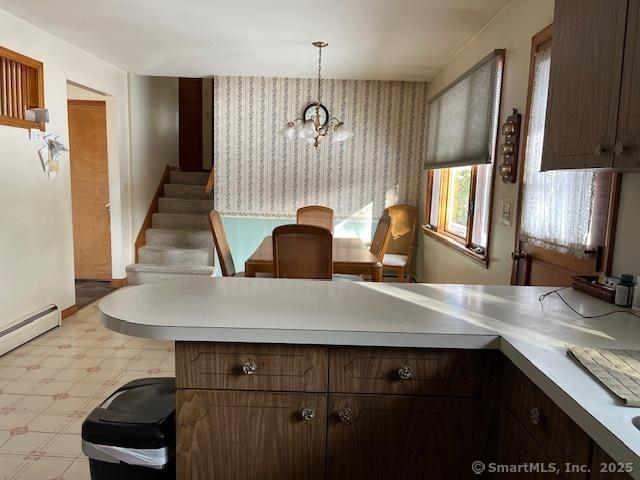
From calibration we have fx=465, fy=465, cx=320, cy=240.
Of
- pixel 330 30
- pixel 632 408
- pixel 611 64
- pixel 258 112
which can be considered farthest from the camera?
pixel 258 112

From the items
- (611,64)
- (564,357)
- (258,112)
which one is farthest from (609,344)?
(258,112)

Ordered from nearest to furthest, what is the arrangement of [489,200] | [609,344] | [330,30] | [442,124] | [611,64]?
[609,344] < [611,64] < [489,200] < [330,30] < [442,124]

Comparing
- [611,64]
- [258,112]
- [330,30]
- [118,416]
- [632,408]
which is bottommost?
[118,416]

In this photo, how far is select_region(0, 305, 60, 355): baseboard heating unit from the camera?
3148 mm

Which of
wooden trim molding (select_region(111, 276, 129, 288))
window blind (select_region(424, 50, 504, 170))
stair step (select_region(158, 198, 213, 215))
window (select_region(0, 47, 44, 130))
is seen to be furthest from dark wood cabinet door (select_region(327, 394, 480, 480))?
stair step (select_region(158, 198, 213, 215))

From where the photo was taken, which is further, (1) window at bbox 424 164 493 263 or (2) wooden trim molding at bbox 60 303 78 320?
(2) wooden trim molding at bbox 60 303 78 320

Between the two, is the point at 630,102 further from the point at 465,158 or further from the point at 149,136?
the point at 149,136

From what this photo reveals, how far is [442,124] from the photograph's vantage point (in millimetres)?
4293

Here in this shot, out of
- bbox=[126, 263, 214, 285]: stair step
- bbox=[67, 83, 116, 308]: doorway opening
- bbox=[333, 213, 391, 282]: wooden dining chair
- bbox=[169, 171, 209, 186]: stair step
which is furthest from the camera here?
bbox=[169, 171, 209, 186]: stair step

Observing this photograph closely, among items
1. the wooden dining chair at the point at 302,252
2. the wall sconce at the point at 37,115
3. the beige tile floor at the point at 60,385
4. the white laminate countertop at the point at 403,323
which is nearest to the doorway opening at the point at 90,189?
the beige tile floor at the point at 60,385

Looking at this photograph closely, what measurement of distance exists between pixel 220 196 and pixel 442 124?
258 cm

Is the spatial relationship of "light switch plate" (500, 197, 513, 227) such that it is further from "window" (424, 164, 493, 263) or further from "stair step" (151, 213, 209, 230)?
"stair step" (151, 213, 209, 230)

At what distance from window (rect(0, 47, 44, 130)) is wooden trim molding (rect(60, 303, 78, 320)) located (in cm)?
153

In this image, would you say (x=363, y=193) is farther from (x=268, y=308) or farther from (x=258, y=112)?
(x=268, y=308)
